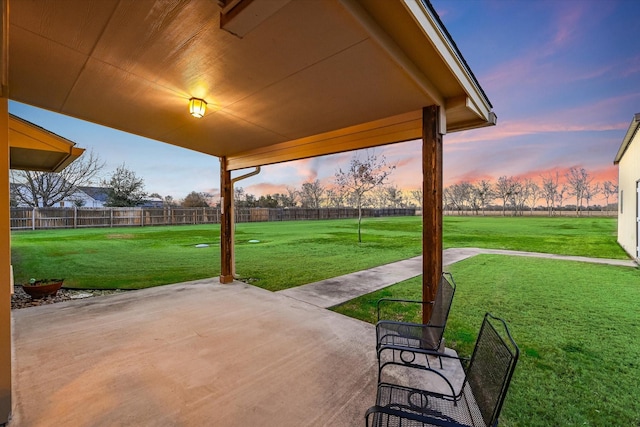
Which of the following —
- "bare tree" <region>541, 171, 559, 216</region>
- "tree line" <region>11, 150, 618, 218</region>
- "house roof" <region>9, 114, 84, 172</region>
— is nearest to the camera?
"house roof" <region>9, 114, 84, 172</region>

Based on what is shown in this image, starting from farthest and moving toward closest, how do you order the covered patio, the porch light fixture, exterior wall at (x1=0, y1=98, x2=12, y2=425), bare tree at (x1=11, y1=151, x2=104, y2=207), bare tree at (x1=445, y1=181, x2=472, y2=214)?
bare tree at (x1=445, y1=181, x2=472, y2=214), bare tree at (x1=11, y1=151, x2=104, y2=207), the porch light fixture, exterior wall at (x1=0, y1=98, x2=12, y2=425), the covered patio

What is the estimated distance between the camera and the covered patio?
5.85 feet

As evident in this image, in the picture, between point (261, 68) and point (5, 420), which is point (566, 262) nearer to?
point (261, 68)

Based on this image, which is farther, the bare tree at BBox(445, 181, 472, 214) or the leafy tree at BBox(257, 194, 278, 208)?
the bare tree at BBox(445, 181, 472, 214)

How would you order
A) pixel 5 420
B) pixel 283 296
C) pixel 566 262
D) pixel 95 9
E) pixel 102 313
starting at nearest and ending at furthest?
pixel 95 9, pixel 5 420, pixel 102 313, pixel 283 296, pixel 566 262

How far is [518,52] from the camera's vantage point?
1588 centimetres

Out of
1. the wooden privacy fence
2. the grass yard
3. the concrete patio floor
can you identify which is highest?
the wooden privacy fence

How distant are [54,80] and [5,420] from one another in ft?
9.57

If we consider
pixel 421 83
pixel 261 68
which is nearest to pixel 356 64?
pixel 421 83

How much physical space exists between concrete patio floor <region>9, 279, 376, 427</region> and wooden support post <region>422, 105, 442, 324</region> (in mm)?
1037

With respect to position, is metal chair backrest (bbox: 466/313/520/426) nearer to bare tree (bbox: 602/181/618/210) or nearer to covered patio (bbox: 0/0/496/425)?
covered patio (bbox: 0/0/496/425)

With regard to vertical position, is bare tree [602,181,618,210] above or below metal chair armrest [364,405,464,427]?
above

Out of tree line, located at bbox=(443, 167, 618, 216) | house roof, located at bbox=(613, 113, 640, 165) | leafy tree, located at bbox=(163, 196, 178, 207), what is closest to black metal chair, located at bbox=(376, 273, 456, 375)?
house roof, located at bbox=(613, 113, 640, 165)

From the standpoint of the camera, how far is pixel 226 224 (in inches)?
226
